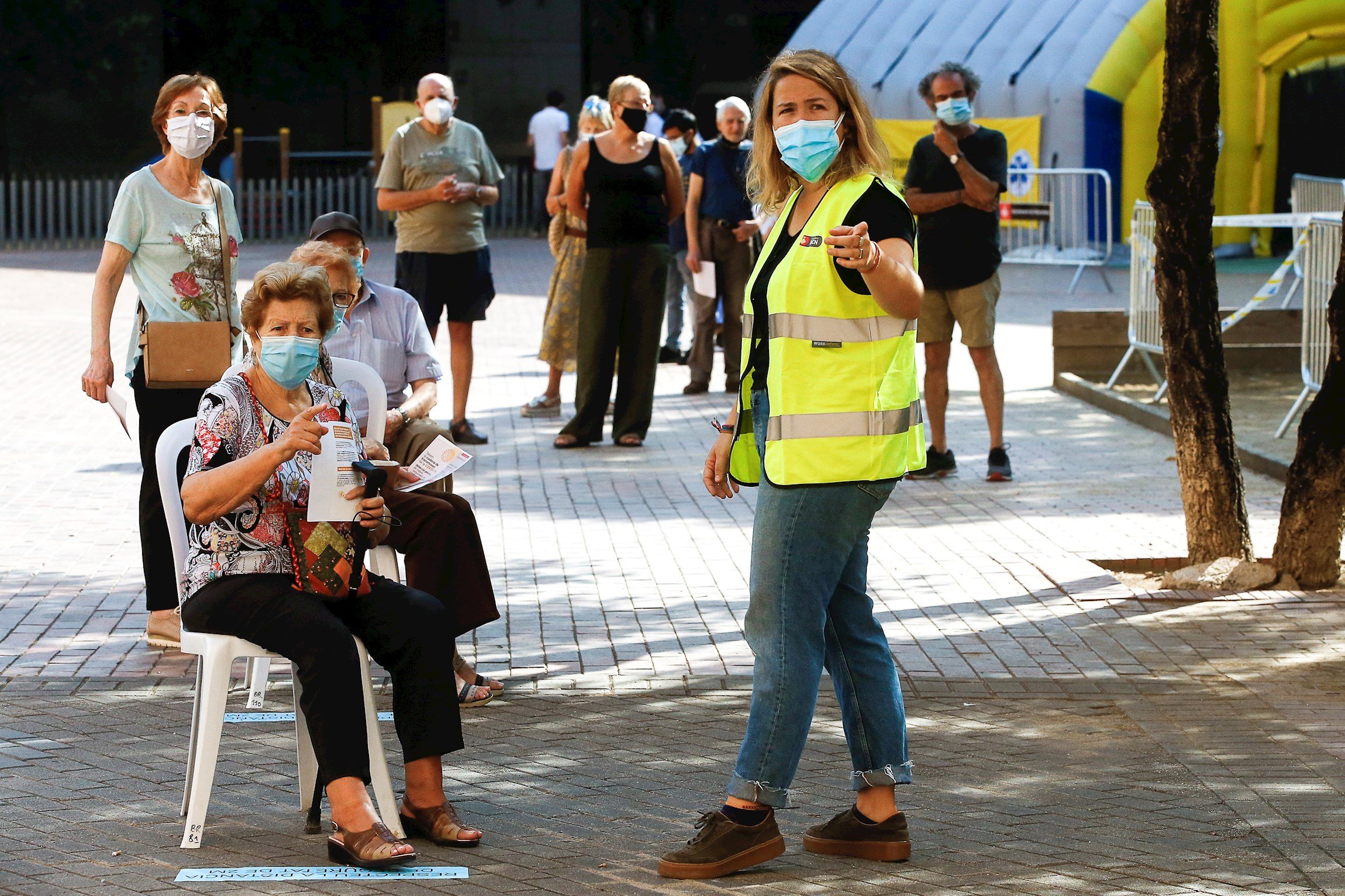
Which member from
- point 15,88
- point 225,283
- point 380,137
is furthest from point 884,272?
point 15,88

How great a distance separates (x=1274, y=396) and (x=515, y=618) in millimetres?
7601

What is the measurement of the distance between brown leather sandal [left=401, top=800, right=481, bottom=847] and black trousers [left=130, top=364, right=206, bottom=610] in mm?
1987

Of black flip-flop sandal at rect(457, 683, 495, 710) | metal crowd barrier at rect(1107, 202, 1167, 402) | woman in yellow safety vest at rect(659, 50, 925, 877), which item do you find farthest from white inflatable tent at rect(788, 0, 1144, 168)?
woman in yellow safety vest at rect(659, 50, 925, 877)

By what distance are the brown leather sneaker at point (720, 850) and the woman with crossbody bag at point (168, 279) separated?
2.59 metres

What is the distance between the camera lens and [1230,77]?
2239 cm

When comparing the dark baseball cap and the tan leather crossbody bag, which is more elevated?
the dark baseball cap

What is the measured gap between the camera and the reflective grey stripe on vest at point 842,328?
12.9 ft

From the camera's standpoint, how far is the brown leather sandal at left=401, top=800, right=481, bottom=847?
427cm

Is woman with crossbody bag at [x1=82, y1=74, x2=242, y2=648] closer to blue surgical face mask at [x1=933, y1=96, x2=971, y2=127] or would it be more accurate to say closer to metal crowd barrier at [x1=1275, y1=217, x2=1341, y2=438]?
blue surgical face mask at [x1=933, y1=96, x2=971, y2=127]

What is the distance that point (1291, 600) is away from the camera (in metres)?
6.83

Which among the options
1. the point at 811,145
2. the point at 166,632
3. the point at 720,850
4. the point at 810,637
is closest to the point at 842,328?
the point at 811,145

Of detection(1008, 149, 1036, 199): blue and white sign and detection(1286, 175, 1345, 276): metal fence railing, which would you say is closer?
detection(1286, 175, 1345, 276): metal fence railing

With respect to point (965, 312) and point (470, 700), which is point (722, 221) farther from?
point (470, 700)

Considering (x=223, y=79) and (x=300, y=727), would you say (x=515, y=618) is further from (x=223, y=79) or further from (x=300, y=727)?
(x=223, y=79)
